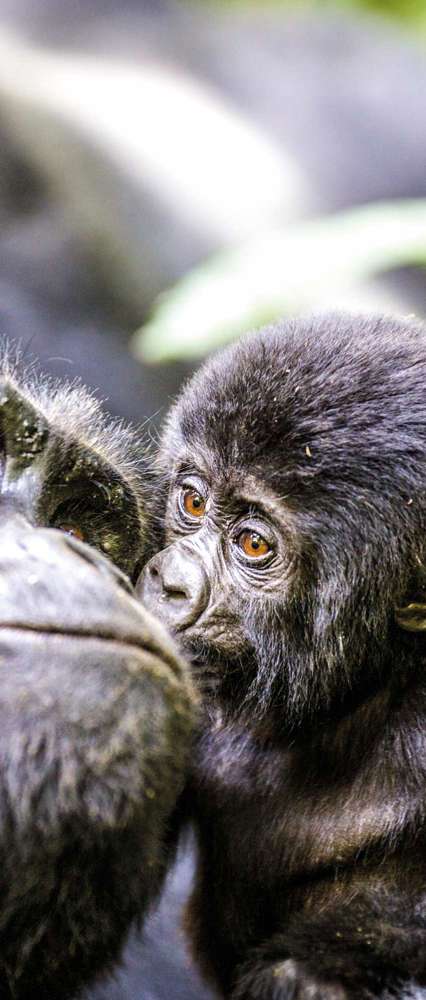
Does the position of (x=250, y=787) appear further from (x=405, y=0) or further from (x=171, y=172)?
(x=405, y=0)

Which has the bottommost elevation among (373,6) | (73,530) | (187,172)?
(73,530)

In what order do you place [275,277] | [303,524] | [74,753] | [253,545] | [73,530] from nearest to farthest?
[74,753] → [73,530] → [303,524] → [253,545] → [275,277]

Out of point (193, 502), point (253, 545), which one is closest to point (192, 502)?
point (193, 502)

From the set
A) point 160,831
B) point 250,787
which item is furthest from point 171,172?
point 160,831

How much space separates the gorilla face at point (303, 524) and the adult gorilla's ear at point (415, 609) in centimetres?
1

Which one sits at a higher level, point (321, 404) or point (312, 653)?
point (321, 404)

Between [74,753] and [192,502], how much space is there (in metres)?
1.06

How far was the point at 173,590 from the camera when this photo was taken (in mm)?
2025

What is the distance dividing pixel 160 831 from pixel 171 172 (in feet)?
10.2

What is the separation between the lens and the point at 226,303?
296 centimetres

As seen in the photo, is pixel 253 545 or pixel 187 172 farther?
pixel 187 172

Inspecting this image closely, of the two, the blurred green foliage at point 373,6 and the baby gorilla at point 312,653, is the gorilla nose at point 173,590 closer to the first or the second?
the baby gorilla at point 312,653

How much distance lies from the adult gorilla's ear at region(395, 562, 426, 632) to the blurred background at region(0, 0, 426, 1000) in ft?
4.10

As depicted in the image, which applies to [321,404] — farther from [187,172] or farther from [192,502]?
[187,172]
